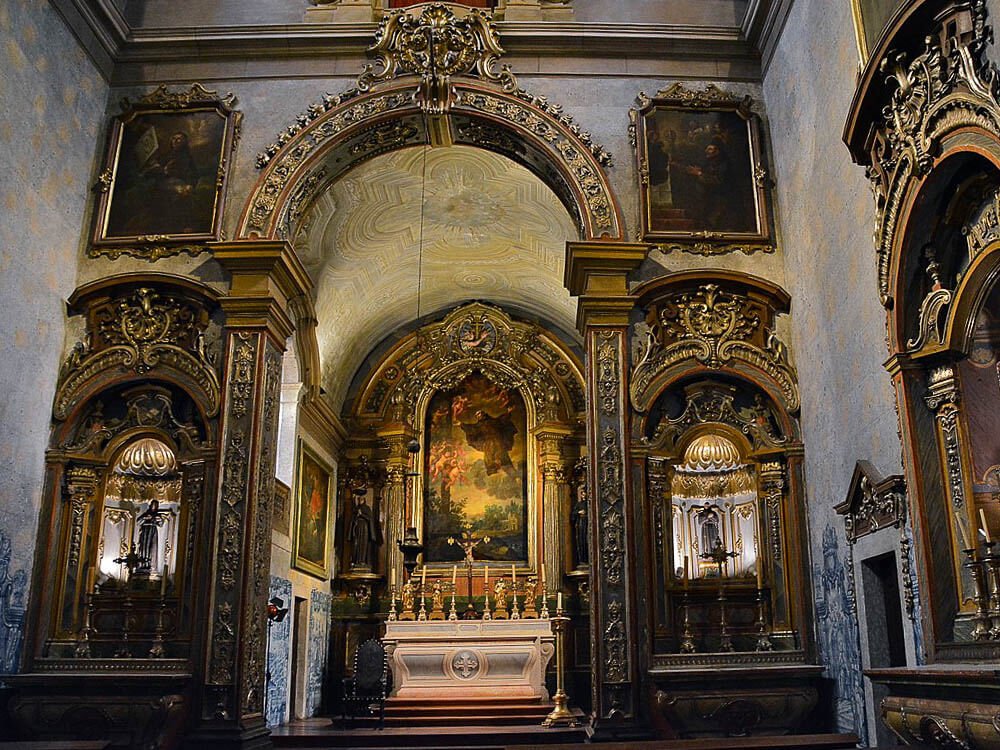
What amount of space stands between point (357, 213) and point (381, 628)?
23.3ft

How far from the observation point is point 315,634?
1647 cm

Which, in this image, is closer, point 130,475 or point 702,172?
point 130,475

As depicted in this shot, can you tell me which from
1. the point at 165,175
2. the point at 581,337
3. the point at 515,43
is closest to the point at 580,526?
the point at 581,337

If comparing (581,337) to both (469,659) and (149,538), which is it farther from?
(469,659)

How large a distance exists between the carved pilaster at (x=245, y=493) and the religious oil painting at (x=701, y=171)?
13.7 feet

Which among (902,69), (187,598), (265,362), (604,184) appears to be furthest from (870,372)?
(187,598)

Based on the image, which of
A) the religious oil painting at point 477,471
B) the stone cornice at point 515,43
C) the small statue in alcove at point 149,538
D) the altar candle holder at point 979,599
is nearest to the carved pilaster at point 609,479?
the stone cornice at point 515,43

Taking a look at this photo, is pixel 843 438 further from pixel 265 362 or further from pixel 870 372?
pixel 265 362

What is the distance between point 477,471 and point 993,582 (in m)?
12.8

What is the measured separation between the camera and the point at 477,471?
18.8 meters

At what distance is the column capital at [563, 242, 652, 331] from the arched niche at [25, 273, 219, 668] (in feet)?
13.0

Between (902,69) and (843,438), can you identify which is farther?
(843,438)

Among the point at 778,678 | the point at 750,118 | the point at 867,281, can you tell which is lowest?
the point at 778,678

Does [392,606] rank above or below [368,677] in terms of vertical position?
above
